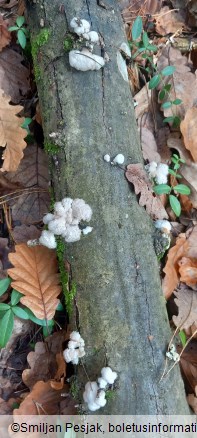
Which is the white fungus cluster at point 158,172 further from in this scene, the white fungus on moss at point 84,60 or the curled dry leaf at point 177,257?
the white fungus on moss at point 84,60

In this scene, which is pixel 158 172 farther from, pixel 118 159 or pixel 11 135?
pixel 11 135

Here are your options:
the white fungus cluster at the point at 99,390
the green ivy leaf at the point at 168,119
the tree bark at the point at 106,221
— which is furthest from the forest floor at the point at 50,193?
the white fungus cluster at the point at 99,390

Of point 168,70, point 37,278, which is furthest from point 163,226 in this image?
point 168,70

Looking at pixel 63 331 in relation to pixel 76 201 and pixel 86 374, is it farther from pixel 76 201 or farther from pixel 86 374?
pixel 76 201

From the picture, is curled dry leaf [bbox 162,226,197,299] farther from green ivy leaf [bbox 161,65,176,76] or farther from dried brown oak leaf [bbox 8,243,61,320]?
green ivy leaf [bbox 161,65,176,76]

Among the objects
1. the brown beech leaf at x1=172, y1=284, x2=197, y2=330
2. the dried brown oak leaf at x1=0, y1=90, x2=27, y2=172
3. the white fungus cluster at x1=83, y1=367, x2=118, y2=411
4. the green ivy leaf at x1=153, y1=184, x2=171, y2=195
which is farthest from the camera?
the dried brown oak leaf at x1=0, y1=90, x2=27, y2=172

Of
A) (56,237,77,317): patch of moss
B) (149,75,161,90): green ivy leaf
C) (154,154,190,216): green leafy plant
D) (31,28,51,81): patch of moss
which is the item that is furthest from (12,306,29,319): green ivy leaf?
(149,75,161,90): green ivy leaf

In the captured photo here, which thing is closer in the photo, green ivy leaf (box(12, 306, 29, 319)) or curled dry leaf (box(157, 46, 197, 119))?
green ivy leaf (box(12, 306, 29, 319))

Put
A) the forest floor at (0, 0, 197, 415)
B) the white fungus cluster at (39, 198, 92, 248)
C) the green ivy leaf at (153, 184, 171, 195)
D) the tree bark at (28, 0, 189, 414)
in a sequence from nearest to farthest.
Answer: the tree bark at (28, 0, 189, 414)
the white fungus cluster at (39, 198, 92, 248)
the forest floor at (0, 0, 197, 415)
the green ivy leaf at (153, 184, 171, 195)
